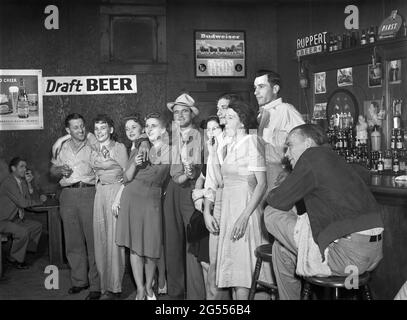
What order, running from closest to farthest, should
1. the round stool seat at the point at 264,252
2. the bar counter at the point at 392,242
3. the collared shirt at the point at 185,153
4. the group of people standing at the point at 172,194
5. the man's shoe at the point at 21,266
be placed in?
the round stool seat at the point at 264,252 → the bar counter at the point at 392,242 → the group of people standing at the point at 172,194 → the collared shirt at the point at 185,153 → the man's shoe at the point at 21,266

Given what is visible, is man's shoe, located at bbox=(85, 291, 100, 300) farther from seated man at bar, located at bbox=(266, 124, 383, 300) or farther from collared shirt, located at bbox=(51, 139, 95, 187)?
seated man at bar, located at bbox=(266, 124, 383, 300)

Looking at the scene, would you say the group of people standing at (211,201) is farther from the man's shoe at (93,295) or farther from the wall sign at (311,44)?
the wall sign at (311,44)

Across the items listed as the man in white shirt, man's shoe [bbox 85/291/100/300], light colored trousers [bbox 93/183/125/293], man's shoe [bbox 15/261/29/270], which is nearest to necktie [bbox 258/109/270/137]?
the man in white shirt

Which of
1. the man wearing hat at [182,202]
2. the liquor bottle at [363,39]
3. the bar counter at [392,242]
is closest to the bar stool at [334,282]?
the bar counter at [392,242]

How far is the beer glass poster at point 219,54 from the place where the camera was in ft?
17.3

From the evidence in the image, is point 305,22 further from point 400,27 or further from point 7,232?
point 7,232

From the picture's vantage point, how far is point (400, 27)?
5.00 metres

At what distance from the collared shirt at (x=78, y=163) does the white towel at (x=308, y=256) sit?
2010 mm

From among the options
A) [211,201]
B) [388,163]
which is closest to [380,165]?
[388,163]

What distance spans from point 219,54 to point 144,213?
2423 mm

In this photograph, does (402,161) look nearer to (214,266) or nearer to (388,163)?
(388,163)

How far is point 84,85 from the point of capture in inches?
210

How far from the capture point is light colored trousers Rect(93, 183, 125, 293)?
378 centimetres
